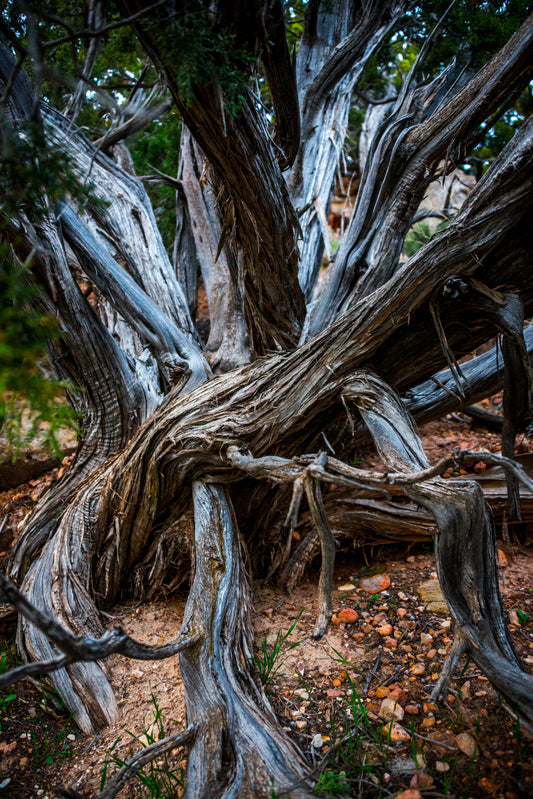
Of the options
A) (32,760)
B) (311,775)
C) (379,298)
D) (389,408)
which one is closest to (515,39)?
(379,298)

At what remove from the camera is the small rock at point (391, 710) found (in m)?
1.90

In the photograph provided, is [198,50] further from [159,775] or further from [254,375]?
[159,775]

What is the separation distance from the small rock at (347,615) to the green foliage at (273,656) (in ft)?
0.76

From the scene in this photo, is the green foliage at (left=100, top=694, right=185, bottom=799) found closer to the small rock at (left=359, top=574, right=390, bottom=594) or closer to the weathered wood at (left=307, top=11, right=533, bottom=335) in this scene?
the small rock at (left=359, top=574, right=390, bottom=594)

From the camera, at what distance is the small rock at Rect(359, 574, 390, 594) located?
2738 millimetres

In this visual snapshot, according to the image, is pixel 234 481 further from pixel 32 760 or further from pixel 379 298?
pixel 32 760

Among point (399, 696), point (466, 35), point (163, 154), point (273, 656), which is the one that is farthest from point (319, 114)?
point (399, 696)

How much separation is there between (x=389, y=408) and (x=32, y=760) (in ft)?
6.79

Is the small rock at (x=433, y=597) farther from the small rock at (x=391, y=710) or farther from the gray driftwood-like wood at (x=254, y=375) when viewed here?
the small rock at (x=391, y=710)

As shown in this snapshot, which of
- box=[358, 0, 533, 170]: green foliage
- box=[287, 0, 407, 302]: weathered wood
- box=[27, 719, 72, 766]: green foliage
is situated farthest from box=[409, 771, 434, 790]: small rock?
box=[287, 0, 407, 302]: weathered wood

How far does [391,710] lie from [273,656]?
1.84ft

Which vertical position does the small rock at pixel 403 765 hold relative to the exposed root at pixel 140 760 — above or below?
below

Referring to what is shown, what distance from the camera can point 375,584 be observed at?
9.10 ft

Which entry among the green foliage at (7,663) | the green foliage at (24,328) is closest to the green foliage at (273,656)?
the green foliage at (7,663)
